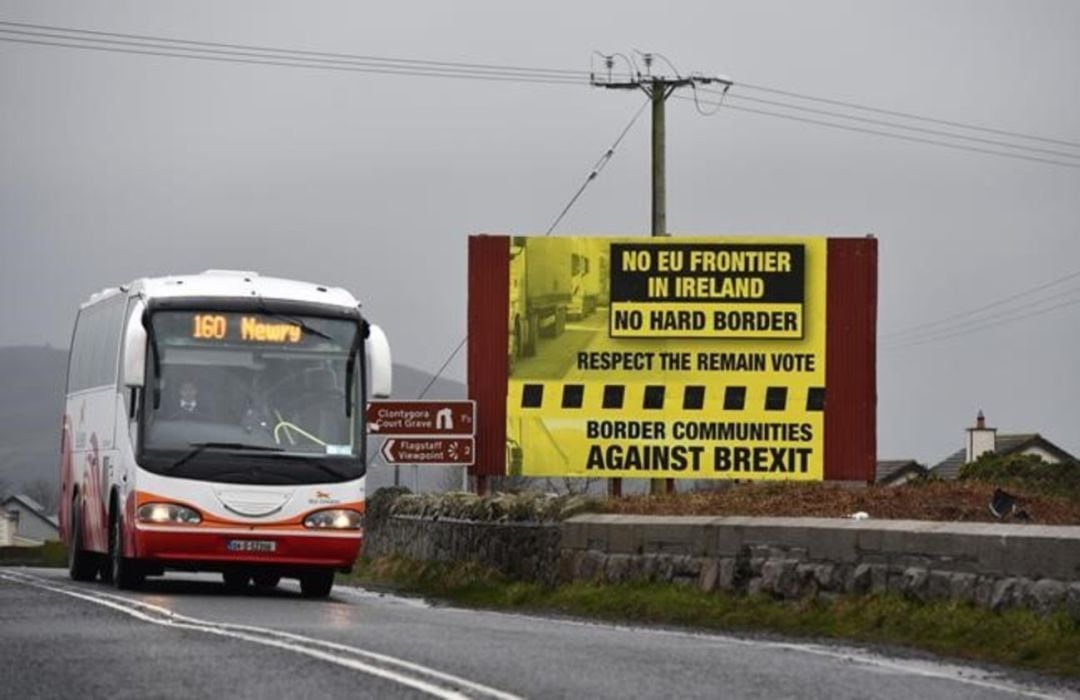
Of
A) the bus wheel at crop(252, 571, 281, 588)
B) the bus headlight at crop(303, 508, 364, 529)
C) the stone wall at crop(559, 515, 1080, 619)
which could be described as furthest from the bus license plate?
the bus wheel at crop(252, 571, 281, 588)

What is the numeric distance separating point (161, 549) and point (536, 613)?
364 centimetres

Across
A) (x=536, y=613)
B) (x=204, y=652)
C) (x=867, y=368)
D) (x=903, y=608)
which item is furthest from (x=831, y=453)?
(x=204, y=652)

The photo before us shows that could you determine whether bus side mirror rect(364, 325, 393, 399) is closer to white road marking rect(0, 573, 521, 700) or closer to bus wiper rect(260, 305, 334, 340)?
bus wiper rect(260, 305, 334, 340)

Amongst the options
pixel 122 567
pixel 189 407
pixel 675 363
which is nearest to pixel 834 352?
pixel 675 363

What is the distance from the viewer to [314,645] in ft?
49.1

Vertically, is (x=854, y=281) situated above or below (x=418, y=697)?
above

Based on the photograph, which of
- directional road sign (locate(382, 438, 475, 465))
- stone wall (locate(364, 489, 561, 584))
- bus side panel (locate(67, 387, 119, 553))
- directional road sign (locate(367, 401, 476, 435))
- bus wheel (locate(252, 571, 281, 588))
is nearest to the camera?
bus side panel (locate(67, 387, 119, 553))

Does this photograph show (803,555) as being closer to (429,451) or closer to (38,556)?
(429,451)

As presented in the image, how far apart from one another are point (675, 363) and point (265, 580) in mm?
7839

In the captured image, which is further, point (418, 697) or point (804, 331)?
point (804, 331)

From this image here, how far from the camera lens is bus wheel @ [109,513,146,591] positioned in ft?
80.2

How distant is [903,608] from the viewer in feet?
57.6

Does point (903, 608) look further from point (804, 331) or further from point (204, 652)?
point (804, 331)

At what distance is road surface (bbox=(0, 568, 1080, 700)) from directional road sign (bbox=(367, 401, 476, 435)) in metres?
14.8
